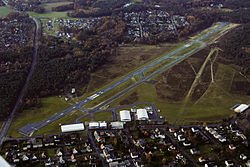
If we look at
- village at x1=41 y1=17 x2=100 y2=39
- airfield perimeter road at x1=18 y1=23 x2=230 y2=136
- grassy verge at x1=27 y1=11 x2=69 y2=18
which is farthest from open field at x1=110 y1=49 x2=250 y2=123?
grassy verge at x1=27 y1=11 x2=69 y2=18

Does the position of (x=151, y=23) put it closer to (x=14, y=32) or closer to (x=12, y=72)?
(x=14, y=32)

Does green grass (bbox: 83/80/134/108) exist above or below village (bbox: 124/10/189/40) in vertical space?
below

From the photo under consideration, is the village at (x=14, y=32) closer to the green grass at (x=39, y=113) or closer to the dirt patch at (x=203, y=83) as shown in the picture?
the green grass at (x=39, y=113)

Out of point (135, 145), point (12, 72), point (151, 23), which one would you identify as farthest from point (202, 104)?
point (151, 23)

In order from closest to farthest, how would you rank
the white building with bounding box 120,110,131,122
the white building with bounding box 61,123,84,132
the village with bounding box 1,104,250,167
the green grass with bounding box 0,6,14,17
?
the village with bounding box 1,104,250,167 < the white building with bounding box 61,123,84,132 < the white building with bounding box 120,110,131,122 < the green grass with bounding box 0,6,14,17

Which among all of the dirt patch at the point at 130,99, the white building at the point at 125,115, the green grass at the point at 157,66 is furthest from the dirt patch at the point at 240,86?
the white building at the point at 125,115

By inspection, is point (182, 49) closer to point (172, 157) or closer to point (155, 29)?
point (155, 29)

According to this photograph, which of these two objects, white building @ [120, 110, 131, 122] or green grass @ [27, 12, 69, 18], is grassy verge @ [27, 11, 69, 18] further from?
white building @ [120, 110, 131, 122]
